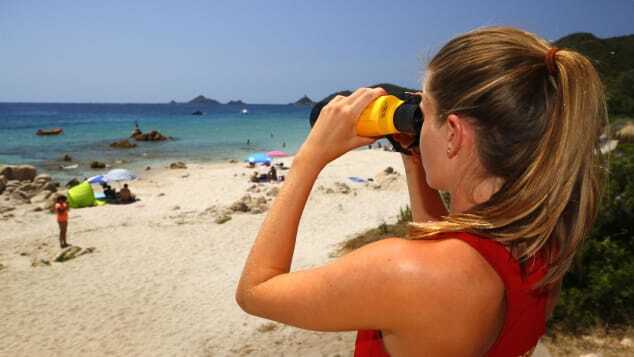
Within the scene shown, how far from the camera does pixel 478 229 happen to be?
1258 mm

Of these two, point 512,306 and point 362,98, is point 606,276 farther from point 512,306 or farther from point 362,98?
point 362,98

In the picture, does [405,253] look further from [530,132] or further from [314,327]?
[530,132]

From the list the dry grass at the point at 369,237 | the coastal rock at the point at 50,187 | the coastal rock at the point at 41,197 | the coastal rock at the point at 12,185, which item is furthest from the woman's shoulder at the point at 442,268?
the coastal rock at the point at 50,187

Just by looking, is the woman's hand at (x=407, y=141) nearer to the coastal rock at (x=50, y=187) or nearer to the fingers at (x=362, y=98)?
the fingers at (x=362, y=98)

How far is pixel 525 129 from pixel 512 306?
473 millimetres

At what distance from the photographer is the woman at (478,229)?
1.17 meters

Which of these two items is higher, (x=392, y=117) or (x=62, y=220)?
(x=392, y=117)

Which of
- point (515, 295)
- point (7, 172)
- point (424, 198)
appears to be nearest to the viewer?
point (515, 295)

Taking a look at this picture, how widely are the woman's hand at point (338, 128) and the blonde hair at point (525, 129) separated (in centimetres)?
27

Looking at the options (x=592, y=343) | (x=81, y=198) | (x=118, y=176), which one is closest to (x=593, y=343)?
(x=592, y=343)

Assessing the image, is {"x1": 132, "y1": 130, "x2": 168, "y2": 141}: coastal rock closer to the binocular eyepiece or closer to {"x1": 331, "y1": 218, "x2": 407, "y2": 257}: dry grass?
{"x1": 331, "y1": 218, "x2": 407, "y2": 257}: dry grass

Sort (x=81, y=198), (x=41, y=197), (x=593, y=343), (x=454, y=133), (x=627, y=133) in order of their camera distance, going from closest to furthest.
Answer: (x=454, y=133) → (x=593, y=343) → (x=627, y=133) → (x=81, y=198) → (x=41, y=197)

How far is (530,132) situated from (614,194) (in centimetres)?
598

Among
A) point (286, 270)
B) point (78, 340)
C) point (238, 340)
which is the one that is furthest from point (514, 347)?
point (78, 340)
